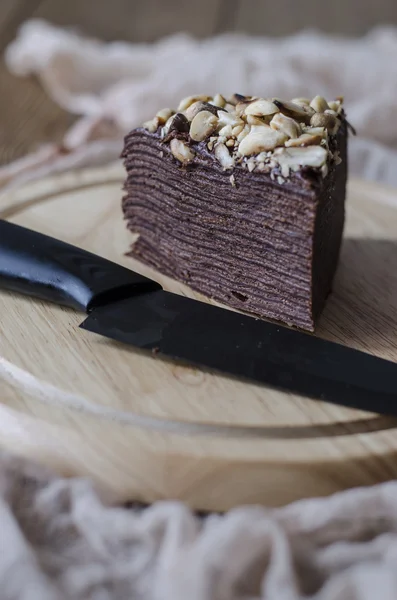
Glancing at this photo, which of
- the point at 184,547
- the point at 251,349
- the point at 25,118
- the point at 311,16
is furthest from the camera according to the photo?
the point at 311,16

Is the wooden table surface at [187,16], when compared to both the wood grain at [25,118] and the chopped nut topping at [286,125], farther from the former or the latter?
the chopped nut topping at [286,125]

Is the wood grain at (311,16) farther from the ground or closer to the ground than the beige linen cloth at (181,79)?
farther from the ground

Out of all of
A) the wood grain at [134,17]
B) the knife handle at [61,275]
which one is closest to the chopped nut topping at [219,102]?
the knife handle at [61,275]

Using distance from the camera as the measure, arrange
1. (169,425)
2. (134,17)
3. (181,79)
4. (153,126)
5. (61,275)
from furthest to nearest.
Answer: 1. (134,17)
2. (181,79)
3. (153,126)
4. (61,275)
5. (169,425)

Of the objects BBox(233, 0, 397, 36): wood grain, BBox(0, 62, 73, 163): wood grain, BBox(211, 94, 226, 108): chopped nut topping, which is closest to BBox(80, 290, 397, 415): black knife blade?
BBox(211, 94, 226, 108): chopped nut topping

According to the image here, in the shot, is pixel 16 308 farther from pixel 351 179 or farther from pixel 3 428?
pixel 351 179

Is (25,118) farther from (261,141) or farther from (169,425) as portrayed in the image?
(169,425)

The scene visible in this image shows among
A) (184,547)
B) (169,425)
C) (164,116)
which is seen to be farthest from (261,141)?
(184,547)
